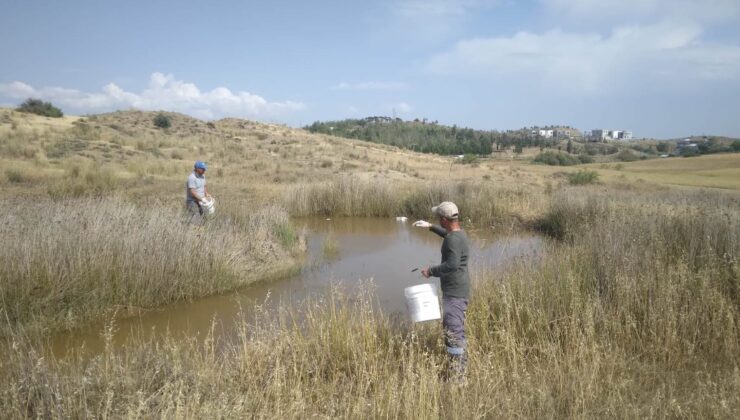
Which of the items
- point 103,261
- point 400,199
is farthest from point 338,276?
point 400,199

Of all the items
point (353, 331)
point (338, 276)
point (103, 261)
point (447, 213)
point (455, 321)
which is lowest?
point (338, 276)

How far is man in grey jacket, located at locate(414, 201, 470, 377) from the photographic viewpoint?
180 inches

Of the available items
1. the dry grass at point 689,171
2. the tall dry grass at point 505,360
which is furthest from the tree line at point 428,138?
the tall dry grass at point 505,360

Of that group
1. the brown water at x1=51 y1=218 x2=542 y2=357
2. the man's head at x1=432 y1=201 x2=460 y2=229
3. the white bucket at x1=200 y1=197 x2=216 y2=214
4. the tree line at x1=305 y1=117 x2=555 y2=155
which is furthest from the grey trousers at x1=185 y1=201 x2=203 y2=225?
the tree line at x1=305 y1=117 x2=555 y2=155

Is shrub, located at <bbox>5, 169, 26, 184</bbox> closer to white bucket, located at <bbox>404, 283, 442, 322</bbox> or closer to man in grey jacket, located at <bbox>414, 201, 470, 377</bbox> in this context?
white bucket, located at <bbox>404, 283, 442, 322</bbox>

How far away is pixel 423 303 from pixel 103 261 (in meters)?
5.22

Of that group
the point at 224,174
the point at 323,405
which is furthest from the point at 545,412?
the point at 224,174

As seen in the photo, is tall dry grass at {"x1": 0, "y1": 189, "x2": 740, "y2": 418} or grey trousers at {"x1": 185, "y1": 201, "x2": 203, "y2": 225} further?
grey trousers at {"x1": 185, "y1": 201, "x2": 203, "y2": 225}

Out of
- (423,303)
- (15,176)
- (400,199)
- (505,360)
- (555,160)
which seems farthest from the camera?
(555,160)

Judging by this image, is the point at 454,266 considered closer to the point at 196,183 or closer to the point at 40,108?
the point at 196,183

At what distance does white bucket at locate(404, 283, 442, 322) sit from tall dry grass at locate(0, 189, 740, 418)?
0.28 metres

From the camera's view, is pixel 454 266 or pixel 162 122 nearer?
pixel 454 266

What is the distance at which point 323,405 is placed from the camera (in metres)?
3.86

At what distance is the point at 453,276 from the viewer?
4.65 m
